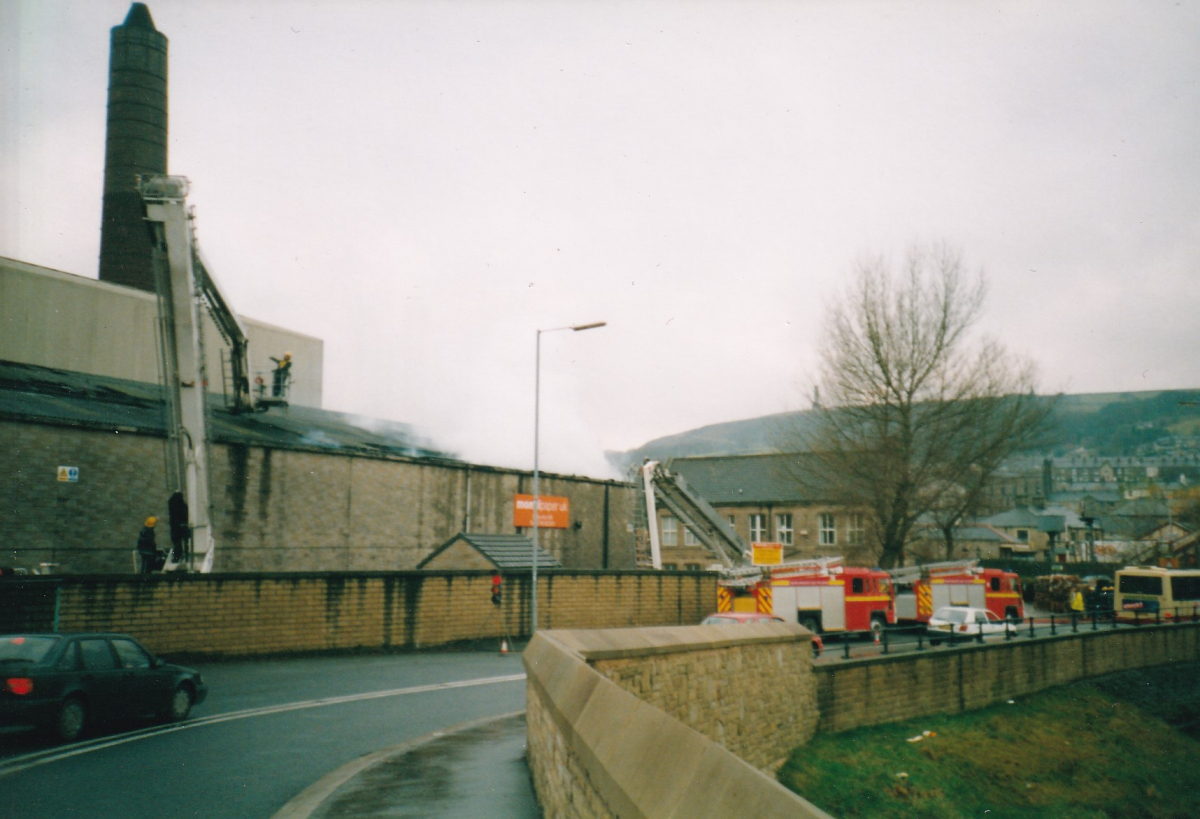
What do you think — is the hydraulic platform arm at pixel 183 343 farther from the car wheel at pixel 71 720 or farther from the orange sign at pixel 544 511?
the orange sign at pixel 544 511

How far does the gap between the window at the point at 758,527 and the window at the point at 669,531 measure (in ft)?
17.4

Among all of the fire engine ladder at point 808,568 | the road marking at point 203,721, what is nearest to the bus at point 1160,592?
the fire engine ladder at point 808,568

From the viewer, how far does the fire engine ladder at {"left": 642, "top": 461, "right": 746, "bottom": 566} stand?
119 feet

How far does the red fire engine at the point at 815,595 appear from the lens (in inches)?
1123

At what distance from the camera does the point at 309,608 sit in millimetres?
20969

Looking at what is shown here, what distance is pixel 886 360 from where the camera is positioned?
40875 mm

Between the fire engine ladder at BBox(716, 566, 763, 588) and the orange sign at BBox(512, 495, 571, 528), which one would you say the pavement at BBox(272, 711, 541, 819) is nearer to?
the fire engine ladder at BBox(716, 566, 763, 588)

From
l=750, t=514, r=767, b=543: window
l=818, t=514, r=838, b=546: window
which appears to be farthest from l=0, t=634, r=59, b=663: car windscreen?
l=750, t=514, r=767, b=543: window

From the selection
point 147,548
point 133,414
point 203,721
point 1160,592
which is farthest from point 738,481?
point 203,721

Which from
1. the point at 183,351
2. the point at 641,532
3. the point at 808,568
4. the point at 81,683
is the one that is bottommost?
the point at 81,683

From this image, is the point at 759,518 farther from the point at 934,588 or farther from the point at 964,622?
the point at 964,622

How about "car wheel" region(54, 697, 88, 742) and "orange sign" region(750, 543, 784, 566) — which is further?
"orange sign" region(750, 543, 784, 566)

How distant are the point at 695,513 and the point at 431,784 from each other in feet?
93.6

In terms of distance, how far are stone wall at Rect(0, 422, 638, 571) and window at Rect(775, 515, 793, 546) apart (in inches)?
882
